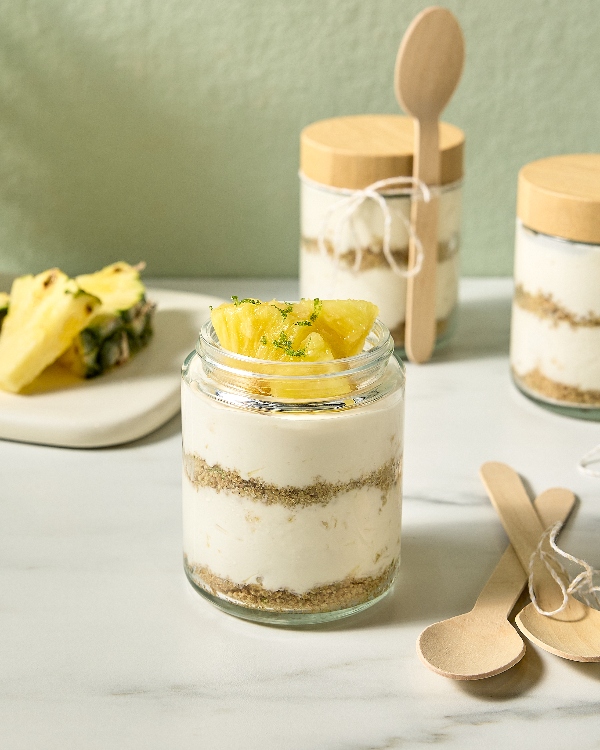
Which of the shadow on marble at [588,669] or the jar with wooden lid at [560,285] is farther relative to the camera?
the jar with wooden lid at [560,285]

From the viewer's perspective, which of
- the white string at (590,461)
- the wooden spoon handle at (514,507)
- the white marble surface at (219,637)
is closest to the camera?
the white marble surface at (219,637)

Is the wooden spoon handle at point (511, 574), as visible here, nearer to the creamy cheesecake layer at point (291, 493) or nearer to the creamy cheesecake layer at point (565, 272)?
the creamy cheesecake layer at point (291, 493)

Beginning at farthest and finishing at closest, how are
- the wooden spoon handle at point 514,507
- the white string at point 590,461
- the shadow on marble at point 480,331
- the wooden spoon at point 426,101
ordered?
1. the shadow on marble at point 480,331
2. the wooden spoon at point 426,101
3. the white string at point 590,461
4. the wooden spoon handle at point 514,507

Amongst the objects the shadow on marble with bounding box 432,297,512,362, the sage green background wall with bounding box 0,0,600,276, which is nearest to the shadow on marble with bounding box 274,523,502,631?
the shadow on marble with bounding box 432,297,512,362

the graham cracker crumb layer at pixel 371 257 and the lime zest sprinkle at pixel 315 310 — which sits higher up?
the lime zest sprinkle at pixel 315 310

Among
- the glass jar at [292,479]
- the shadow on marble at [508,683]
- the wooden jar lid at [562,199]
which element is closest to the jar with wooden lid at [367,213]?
the wooden jar lid at [562,199]

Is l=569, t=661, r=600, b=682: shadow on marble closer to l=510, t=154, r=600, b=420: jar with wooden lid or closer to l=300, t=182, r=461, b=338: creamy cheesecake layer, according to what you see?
l=510, t=154, r=600, b=420: jar with wooden lid

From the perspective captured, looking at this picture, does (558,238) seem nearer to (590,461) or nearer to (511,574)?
(590,461)

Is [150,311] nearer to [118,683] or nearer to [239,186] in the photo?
[239,186]

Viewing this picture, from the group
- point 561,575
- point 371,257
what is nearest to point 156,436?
point 371,257
